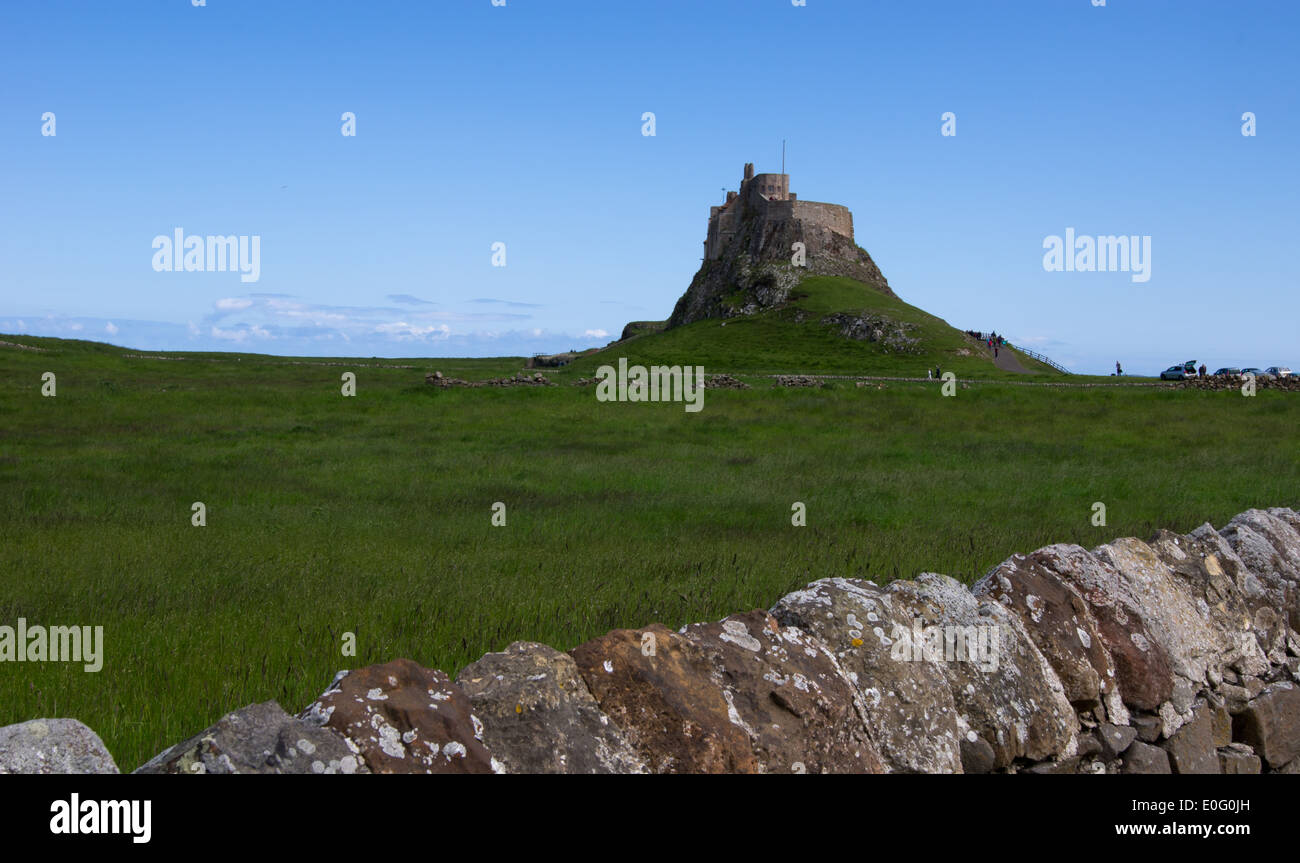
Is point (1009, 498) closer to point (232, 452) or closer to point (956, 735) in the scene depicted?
point (956, 735)

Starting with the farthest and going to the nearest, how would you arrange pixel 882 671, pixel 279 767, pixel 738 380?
pixel 738 380, pixel 882 671, pixel 279 767

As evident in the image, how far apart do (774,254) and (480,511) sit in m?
97.0

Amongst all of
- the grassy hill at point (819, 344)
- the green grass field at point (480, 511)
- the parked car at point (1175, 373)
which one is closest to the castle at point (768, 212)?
the grassy hill at point (819, 344)

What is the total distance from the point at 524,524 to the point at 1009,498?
794cm

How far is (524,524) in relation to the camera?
12727 mm

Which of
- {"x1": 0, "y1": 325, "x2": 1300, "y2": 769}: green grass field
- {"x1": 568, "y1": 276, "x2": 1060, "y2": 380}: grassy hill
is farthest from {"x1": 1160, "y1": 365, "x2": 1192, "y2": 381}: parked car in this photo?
{"x1": 0, "y1": 325, "x2": 1300, "y2": 769}: green grass field

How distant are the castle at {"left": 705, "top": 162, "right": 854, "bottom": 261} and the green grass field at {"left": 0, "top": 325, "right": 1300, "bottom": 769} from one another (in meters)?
77.3

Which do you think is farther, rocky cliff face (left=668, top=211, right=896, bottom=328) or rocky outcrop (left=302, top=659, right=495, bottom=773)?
rocky cliff face (left=668, top=211, right=896, bottom=328)

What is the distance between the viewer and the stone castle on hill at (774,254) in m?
103

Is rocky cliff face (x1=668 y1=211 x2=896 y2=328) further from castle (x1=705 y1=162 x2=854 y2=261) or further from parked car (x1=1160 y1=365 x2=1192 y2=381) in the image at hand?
parked car (x1=1160 y1=365 x2=1192 y2=381)

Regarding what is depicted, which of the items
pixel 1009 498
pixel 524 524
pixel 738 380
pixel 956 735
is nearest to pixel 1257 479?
pixel 1009 498

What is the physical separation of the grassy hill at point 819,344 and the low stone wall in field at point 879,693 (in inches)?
2267

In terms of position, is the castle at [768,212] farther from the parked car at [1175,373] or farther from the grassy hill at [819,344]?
the parked car at [1175,373]

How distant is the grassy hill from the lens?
69938 millimetres
